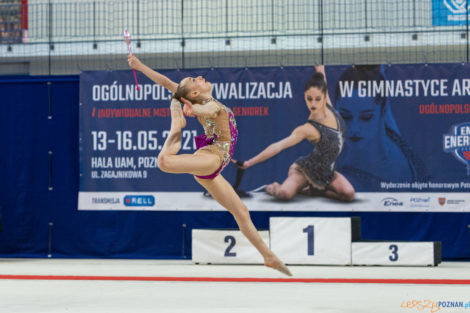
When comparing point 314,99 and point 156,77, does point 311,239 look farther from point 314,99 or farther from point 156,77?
point 156,77

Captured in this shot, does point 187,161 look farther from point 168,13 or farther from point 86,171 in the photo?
point 168,13

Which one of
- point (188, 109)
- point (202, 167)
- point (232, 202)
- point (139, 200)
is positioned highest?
point (188, 109)

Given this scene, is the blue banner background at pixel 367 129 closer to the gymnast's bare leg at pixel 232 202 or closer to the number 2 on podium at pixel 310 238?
the number 2 on podium at pixel 310 238

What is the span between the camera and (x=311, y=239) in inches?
453

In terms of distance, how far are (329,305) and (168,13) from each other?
26.0 feet

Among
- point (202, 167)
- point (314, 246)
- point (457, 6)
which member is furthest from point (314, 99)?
point (202, 167)

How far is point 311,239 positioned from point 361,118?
2.07 meters

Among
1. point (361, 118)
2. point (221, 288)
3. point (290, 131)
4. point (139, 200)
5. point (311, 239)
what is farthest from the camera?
point (139, 200)

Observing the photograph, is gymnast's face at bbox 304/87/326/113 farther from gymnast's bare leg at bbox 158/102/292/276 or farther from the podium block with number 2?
gymnast's bare leg at bbox 158/102/292/276

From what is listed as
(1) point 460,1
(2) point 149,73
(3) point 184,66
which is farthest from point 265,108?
(2) point 149,73

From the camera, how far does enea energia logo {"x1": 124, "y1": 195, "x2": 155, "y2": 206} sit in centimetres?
1254

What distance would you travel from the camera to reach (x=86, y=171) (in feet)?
41.6

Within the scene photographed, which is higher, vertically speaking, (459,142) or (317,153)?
(459,142)

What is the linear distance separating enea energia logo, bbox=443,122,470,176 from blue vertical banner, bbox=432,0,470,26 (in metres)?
1.77
